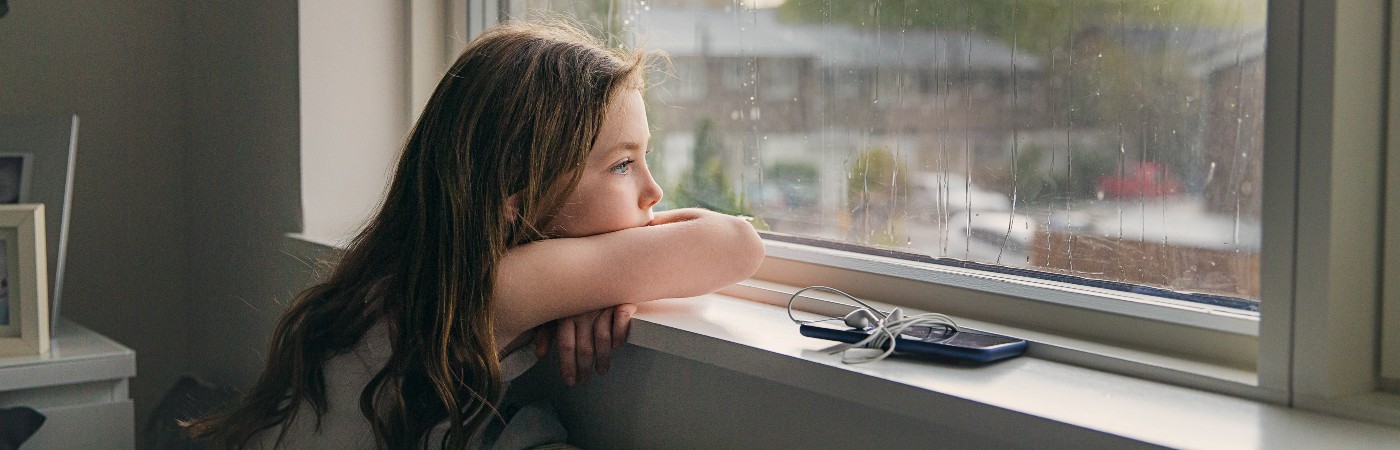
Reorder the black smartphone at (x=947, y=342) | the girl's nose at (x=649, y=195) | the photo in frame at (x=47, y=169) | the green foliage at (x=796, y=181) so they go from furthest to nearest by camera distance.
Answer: the photo in frame at (x=47, y=169)
the green foliage at (x=796, y=181)
the girl's nose at (x=649, y=195)
the black smartphone at (x=947, y=342)

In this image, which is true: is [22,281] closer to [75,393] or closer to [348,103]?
[75,393]

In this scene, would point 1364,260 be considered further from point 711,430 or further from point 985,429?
point 711,430

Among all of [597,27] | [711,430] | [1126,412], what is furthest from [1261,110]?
[597,27]

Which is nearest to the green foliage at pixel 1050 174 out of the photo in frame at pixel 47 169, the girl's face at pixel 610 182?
the girl's face at pixel 610 182

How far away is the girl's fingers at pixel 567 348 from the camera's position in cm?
97

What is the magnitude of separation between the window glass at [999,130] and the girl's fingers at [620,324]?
0.27m

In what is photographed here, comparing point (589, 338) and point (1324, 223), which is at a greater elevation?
point (1324, 223)

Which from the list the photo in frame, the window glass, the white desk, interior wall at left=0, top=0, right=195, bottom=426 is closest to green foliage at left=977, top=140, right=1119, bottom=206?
the window glass

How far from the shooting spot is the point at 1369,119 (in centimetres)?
66

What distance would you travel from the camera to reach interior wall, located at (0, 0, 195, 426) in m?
1.88

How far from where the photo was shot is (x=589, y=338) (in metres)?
0.98

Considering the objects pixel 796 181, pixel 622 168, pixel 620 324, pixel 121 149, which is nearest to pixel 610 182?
pixel 622 168

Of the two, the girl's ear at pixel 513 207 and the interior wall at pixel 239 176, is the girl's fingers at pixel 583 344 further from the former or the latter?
the interior wall at pixel 239 176

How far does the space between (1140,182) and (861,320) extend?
0.81 ft
